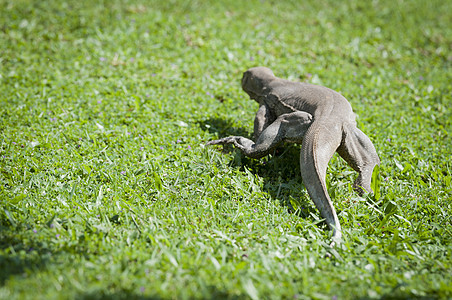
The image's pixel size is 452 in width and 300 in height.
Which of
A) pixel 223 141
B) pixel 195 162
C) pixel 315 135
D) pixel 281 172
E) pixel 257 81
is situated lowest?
pixel 281 172

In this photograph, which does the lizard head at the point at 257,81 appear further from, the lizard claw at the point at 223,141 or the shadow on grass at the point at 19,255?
the shadow on grass at the point at 19,255

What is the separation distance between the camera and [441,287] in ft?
10.4

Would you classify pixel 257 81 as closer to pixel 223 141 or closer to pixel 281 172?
pixel 223 141

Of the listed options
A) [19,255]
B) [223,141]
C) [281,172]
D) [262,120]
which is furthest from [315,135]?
[19,255]

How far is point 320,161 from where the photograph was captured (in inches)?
163

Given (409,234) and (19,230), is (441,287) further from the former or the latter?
(19,230)

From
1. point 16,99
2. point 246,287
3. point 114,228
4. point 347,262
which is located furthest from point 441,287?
point 16,99

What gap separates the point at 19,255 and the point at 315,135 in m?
3.15

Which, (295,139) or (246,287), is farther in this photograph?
(295,139)

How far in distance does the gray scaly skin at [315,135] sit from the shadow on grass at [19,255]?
2632 millimetres

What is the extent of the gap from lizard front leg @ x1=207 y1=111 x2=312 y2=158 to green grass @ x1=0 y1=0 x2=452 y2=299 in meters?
0.29

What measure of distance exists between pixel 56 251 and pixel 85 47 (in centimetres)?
574

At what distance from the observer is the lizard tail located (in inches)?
156

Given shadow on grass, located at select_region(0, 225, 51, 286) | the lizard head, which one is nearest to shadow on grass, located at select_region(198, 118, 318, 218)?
the lizard head
